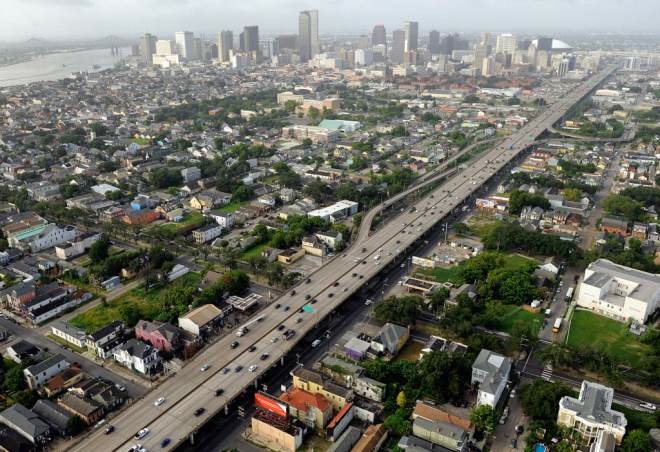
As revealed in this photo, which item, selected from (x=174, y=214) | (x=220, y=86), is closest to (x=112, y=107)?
(x=220, y=86)

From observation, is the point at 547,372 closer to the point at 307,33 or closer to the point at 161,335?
the point at 161,335

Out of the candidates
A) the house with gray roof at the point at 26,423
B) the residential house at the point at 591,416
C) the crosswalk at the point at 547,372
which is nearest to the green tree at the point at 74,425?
the house with gray roof at the point at 26,423

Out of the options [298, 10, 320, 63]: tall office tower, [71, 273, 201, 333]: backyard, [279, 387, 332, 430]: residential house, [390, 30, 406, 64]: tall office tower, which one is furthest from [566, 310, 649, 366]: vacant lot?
[298, 10, 320, 63]: tall office tower

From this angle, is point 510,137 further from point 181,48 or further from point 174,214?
point 181,48

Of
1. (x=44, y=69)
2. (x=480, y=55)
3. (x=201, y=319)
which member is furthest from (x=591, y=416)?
(x=44, y=69)

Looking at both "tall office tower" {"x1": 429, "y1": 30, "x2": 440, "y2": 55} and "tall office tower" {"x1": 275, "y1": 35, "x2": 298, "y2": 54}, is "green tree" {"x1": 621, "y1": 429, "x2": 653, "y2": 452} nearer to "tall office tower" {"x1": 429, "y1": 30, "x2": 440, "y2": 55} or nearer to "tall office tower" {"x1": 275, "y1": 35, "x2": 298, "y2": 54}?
"tall office tower" {"x1": 275, "y1": 35, "x2": 298, "y2": 54}
